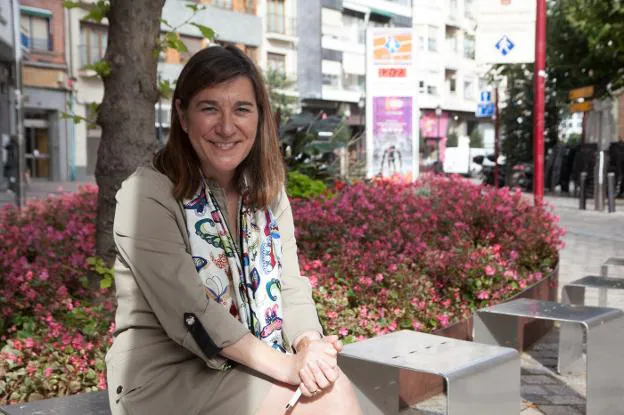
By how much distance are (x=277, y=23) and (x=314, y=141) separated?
3652cm

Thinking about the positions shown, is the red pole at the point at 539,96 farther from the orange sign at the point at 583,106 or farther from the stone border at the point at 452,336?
the orange sign at the point at 583,106

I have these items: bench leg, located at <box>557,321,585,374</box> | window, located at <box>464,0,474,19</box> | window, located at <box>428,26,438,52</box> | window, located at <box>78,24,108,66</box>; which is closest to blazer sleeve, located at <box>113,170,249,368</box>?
bench leg, located at <box>557,321,585,374</box>

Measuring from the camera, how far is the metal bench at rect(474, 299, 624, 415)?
3.59m

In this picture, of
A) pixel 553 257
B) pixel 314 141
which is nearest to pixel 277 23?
pixel 314 141

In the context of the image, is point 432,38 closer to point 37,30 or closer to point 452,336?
point 37,30

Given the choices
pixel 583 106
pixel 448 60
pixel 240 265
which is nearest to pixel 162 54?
pixel 583 106

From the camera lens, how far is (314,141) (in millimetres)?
10953

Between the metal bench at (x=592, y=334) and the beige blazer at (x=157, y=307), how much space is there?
1.97 meters

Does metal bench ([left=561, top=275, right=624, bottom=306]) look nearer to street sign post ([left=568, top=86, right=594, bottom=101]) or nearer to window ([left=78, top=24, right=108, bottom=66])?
street sign post ([left=568, top=86, right=594, bottom=101])

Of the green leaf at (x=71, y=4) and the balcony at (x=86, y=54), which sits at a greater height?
the balcony at (x=86, y=54)

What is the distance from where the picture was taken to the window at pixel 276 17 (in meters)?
45.7

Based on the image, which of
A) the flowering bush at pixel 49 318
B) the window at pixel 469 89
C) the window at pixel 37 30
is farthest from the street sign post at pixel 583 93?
the window at pixel 469 89

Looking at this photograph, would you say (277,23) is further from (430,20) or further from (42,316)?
(42,316)

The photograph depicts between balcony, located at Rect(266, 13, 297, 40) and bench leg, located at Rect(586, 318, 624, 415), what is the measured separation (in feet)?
141
